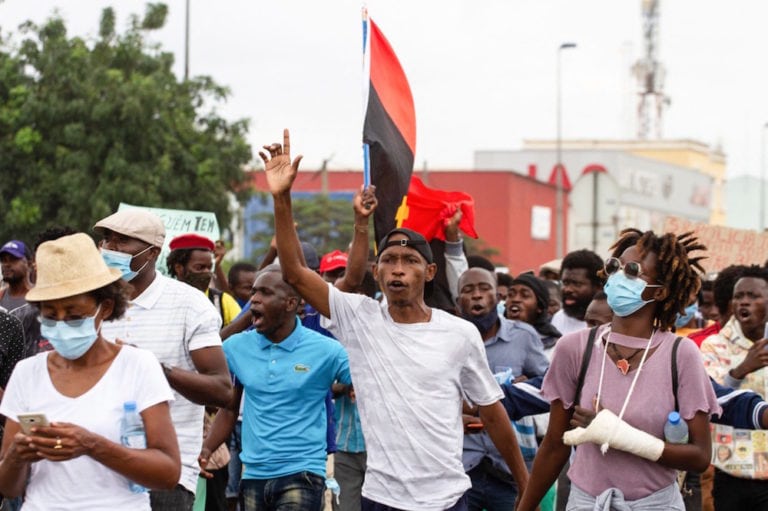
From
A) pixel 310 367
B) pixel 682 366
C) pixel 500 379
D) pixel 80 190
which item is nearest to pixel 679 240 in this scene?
pixel 682 366

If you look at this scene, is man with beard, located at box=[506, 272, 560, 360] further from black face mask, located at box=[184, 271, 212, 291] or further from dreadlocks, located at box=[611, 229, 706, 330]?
dreadlocks, located at box=[611, 229, 706, 330]

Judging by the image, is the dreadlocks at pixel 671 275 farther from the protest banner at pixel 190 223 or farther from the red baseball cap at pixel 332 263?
the protest banner at pixel 190 223

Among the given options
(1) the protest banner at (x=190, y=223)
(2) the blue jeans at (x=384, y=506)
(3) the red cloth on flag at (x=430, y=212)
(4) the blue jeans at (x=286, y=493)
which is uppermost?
(3) the red cloth on flag at (x=430, y=212)

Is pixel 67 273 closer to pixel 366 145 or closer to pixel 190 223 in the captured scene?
pixel 366 145

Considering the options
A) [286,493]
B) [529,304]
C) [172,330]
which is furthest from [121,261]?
[529,304]

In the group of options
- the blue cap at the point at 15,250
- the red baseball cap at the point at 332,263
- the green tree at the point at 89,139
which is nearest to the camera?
the blue cap at the point at 15,250

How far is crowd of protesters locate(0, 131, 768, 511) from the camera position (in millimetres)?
5109

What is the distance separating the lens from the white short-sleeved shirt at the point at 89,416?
16.5ft

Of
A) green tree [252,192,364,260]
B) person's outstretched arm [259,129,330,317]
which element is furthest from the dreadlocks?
green tree [252,192,364,260]

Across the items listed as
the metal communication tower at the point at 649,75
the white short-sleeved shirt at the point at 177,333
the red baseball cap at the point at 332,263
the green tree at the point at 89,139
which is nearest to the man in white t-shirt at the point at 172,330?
the white short-sleeved shirt at the point at 177,333

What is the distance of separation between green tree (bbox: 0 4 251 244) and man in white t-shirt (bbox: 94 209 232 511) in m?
22.9

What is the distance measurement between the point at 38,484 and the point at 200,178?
86.9 feet

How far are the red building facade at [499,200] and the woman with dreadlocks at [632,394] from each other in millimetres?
61215

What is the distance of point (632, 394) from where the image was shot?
243 inches
